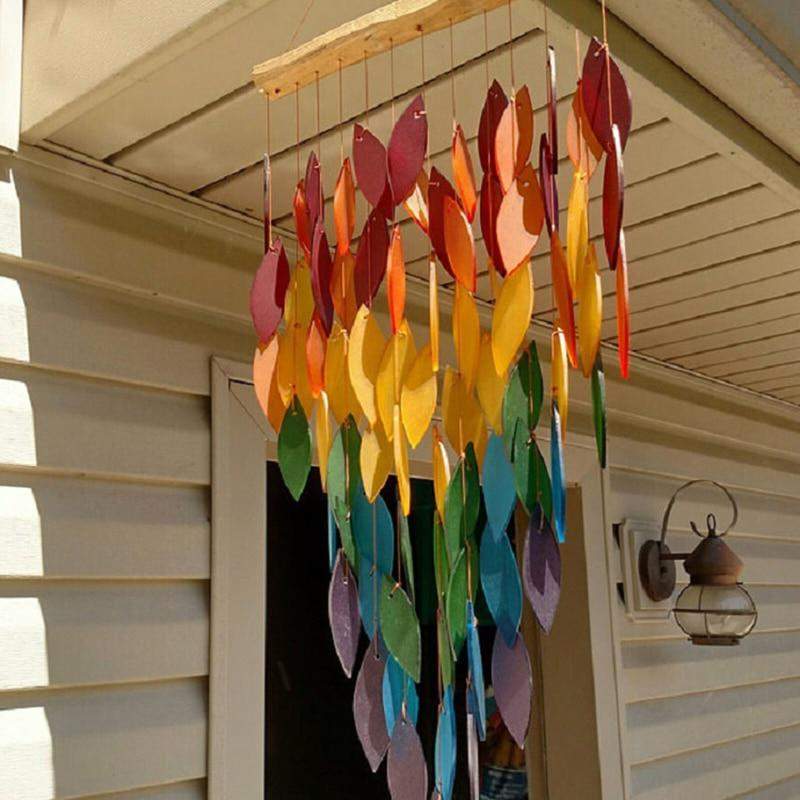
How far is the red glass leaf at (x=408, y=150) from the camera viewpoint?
2.77ft

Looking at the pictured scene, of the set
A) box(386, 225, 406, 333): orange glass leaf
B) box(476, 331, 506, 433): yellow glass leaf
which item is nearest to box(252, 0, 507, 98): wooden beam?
box(386, 225, 406, 333): orange glass leaf

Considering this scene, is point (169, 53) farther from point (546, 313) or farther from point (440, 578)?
point (546, 313)

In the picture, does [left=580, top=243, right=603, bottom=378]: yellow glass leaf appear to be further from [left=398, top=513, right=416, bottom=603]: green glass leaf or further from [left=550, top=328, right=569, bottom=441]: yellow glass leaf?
[left=398, top=513, right=416, bottom=603]: green glass leaf

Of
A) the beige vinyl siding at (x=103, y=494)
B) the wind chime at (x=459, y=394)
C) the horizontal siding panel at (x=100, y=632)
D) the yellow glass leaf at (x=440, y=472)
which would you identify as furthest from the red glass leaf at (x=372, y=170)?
the horizontal siding panel at (x=100, y=632)

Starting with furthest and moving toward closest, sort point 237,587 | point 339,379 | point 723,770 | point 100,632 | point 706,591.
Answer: point 723,770 < point 706,591 < point 237,587 < point 100,632 < point 339,379

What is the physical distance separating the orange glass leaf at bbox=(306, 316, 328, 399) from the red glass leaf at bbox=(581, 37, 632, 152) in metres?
0.32

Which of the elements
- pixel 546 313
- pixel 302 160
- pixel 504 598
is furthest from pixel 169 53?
pixel 546 313

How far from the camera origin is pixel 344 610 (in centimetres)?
86

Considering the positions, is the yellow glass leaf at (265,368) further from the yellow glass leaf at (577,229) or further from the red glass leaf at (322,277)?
the yellow glass leaf at (577,229)

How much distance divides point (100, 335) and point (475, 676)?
34.5 inches

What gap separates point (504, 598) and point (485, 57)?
675 millimetres

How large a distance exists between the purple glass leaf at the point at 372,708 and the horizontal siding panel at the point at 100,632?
2.02ft

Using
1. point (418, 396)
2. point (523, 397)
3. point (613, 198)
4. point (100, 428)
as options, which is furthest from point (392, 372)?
point (100, 428)

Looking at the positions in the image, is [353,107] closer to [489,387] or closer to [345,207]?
[345,207]
